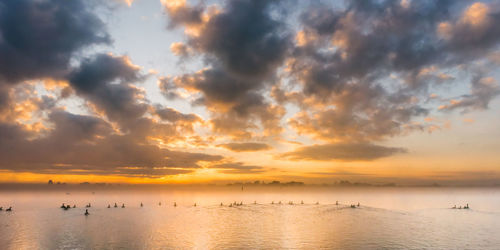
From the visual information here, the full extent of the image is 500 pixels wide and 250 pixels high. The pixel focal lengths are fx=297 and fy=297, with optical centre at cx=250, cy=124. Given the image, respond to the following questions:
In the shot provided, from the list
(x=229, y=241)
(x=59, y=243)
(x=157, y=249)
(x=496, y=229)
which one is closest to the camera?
(x=157, y=249)

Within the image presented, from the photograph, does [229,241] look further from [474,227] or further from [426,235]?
[474,227]

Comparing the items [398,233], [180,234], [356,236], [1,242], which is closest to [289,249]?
[356,236]

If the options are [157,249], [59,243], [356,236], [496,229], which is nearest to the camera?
[157,249]

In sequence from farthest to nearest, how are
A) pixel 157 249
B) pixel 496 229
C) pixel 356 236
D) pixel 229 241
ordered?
pixel 496 229 → pixel 356 236 → pixel 229 241 → pixel 157 249

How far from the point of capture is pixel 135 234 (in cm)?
8469

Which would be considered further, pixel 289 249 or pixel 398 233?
pixel 398 233

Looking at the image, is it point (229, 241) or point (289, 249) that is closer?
point (289, 249)

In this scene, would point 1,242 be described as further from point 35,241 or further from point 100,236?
point 100,236

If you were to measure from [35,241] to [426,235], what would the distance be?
104 metres

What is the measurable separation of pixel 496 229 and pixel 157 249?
4162 inches

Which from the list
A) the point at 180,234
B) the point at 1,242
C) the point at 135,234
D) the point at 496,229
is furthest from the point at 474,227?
the point at 1,242

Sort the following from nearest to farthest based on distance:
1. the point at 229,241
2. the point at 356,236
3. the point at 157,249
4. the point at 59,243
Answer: the point at 157,249 < the point at 59,243 < the point at 229,241 < the point at 356,236

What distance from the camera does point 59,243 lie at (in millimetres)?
70812

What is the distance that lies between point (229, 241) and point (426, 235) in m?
56.2
